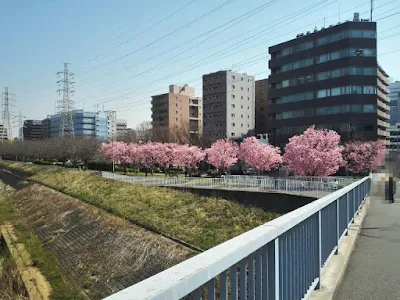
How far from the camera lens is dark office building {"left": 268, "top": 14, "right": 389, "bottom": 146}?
176ft

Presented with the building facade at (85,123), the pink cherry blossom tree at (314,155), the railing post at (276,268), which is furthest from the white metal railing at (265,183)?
the building facade at (85,123)

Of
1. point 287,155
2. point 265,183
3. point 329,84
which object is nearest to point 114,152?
point 287,155

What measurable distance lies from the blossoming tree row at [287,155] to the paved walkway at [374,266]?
11423mm

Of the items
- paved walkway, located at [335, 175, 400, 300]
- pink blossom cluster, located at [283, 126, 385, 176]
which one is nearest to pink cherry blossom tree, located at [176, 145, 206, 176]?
pink blossom cluster, located at [283, 126, 385, 176]

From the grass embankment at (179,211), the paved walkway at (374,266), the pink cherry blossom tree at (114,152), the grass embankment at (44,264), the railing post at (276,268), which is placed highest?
the pink cherry blossom tree at (114,152)

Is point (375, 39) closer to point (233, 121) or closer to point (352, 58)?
point (352, 58)

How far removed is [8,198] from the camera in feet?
128

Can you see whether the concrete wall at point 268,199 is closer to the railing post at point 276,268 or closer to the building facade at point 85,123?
the railing post at point 276,268

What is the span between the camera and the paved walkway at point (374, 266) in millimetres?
4297

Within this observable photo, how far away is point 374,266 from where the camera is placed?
17.9ft

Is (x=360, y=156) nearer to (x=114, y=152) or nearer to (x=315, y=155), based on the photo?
(x=315, y=155)

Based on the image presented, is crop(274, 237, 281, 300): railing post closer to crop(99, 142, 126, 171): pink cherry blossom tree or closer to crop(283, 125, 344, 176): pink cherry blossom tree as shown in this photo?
crop(283, 125, 344, 176): pink cherry blossom tree

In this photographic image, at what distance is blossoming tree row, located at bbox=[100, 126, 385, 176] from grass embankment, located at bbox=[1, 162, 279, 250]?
8.19 metres

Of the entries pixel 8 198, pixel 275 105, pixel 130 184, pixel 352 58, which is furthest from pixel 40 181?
pixel 352 58
